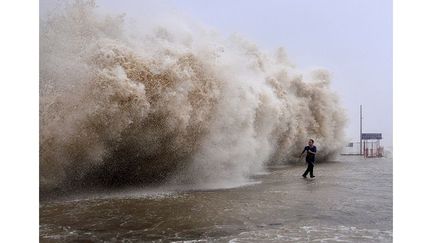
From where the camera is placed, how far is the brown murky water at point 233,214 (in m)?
3.19

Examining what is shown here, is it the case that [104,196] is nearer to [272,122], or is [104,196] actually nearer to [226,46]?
[226,46]

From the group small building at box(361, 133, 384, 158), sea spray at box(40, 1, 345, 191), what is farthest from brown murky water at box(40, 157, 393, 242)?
sea spray at box(40, 1, 345, 191)

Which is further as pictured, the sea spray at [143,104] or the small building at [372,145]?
the small building at [372,145]

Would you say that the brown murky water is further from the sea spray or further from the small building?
the sea spray

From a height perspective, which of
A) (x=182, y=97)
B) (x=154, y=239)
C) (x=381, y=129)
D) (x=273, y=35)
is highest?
(x=273, y=35)

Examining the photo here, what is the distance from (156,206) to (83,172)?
112 cm

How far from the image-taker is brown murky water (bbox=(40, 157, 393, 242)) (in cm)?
319

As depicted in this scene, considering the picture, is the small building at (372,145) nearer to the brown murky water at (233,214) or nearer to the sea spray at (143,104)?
the brown murky water at (233,214)

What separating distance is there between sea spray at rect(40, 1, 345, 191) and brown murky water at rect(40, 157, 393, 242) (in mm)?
467

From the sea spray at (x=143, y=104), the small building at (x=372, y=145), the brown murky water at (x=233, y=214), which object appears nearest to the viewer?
the brown murky water at (x=233, y=214)

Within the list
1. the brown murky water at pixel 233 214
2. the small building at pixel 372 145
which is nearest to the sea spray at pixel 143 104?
the brown murky water at pixel 233 214

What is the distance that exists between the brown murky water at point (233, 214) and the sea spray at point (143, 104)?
47 cm

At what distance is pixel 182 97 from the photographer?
5383mm
